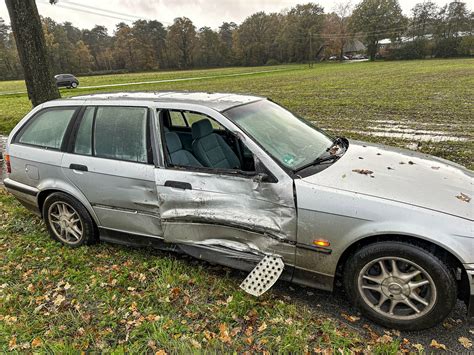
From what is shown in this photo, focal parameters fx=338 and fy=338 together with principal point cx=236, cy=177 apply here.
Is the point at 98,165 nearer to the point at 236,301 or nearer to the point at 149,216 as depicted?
the point at 149,216

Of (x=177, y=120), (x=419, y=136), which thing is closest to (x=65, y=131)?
(x=177, y=120)

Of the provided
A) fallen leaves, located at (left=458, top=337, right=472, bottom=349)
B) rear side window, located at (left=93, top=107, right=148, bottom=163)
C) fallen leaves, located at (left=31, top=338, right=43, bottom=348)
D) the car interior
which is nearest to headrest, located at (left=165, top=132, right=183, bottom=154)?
the car interior

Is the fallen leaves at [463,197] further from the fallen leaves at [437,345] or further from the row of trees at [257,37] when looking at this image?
the row of trees at [257,37]

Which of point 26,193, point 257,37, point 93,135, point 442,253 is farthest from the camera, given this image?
point 257,37

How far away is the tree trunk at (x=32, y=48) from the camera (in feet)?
20.6

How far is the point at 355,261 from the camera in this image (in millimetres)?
2469

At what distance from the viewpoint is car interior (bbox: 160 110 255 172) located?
10.4ft

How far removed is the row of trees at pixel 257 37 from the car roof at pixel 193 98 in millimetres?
64346

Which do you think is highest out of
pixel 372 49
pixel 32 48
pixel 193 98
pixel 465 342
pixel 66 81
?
pixel 372 49

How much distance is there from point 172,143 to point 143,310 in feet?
4.94

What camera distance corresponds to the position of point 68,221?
12.3 feet

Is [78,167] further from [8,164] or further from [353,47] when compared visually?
[353,47]

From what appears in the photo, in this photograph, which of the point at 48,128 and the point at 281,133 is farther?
the point at 48,128

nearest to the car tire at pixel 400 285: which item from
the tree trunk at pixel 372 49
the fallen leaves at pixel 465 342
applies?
the fallen leaves at pixel 465 342
